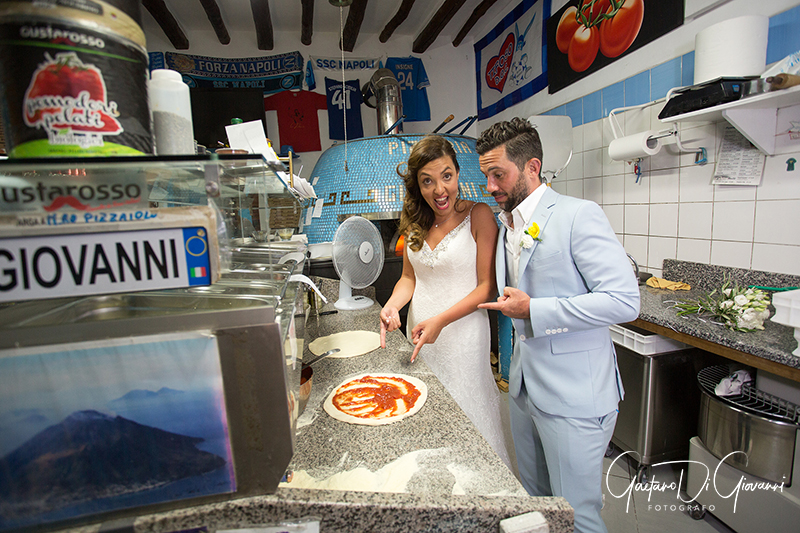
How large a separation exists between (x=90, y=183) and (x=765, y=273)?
2947mm

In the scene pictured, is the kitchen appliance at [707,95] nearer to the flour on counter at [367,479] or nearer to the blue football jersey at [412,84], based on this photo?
the flour on counter at [367,479]

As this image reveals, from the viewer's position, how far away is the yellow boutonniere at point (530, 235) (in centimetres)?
155

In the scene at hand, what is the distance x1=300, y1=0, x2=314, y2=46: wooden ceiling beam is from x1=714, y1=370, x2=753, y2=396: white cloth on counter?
469 cm

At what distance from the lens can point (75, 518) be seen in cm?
57

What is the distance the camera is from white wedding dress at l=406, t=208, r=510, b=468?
2023mm

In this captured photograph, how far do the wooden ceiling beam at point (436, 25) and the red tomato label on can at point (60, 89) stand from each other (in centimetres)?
453

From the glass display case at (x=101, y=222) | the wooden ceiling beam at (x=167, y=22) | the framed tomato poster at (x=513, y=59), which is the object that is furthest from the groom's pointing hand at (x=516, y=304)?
the wooden ceiling beam at (x=167, y=22)

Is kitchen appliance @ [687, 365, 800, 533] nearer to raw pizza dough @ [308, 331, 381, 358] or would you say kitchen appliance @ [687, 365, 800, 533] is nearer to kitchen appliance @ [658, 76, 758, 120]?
kitchen appliance @ [658, 76, 758, 120]

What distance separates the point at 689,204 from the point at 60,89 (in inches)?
123

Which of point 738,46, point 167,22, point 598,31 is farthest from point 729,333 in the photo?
point 167,22

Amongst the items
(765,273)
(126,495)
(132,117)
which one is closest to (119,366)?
(126,495)

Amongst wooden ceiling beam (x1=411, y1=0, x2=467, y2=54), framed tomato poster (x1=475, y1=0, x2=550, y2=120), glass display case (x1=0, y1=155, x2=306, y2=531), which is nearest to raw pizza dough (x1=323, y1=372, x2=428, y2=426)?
glass display case (x1=0, y1=155, x2=306, y2=531)

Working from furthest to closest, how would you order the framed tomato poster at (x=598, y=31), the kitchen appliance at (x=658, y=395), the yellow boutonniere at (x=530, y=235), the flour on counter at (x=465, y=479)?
the framed tomato poster at (x=598, y=31) < the kitchen appliance at (x=658, y=395) < the yellow boutonniere at (x=530, y=235) < the flour on counter at (x=465, y=479)

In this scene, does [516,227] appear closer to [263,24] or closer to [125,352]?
[125,352]
